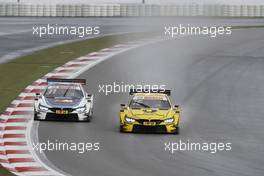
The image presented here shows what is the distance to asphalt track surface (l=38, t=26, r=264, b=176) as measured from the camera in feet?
79.3

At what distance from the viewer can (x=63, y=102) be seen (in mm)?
30328

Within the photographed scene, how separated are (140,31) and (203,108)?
74.1ft

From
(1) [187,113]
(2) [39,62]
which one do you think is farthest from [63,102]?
(2) [39,62]

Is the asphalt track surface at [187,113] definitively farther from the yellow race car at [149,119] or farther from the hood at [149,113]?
the hood at [149,113]

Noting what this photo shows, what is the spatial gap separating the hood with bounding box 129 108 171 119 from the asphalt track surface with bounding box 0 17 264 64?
1601 cm

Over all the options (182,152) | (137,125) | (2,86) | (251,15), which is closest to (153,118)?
(137,125)

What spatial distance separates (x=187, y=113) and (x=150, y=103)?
8.63 ft

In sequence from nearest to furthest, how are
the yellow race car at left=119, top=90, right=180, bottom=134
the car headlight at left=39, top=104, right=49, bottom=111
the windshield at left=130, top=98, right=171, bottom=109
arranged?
the yellow race car at left=119, top=90, right=180, bottom=134, the windshield at left=130, top=98, right=171, bottom=109, the car headlight at left=39, top=104, right=49, bottom=111

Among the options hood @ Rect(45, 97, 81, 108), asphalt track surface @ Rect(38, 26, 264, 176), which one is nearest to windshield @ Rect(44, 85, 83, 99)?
hood @ Rect(45, 97, 81, 108)

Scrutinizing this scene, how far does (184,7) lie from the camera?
68.1m

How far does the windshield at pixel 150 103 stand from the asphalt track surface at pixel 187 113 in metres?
0.97

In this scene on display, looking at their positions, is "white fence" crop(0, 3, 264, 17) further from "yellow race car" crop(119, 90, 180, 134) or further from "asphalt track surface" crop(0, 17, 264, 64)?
"yellow race car" crop(119, 90, 180, 134)

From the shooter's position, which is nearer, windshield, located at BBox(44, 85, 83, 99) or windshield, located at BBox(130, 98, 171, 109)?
windshield, located at BBox(130, 98, 171, 109)

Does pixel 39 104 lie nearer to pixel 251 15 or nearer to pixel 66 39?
pixel 66 39
